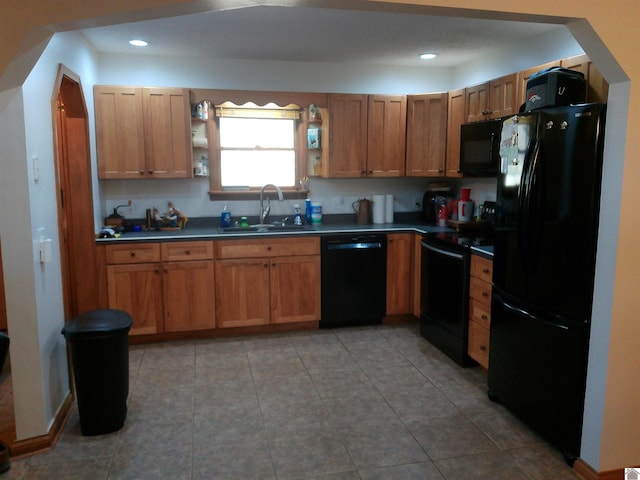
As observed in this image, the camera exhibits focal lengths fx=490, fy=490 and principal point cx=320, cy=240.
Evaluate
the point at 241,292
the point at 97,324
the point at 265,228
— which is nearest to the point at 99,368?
the point at 97,324

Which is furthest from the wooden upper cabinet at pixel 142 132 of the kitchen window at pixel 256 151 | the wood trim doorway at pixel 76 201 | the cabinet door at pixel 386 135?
the cabinet door at pixel 386 135

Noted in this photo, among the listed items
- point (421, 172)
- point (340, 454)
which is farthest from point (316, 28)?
point (340, 454)

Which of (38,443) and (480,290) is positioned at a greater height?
(480,290)

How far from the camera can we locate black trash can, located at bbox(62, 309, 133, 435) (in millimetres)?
2635

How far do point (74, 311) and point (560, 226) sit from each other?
3.49 meters

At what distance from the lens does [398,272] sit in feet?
15.0

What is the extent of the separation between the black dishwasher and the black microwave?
0.99 meters

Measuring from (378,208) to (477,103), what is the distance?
1.39 m

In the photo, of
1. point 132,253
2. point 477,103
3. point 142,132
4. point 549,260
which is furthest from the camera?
point 142,132

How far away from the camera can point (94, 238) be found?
12.7 ft

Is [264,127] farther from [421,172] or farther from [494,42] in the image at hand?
[494,42]

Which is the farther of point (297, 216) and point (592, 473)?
point (297, 216)

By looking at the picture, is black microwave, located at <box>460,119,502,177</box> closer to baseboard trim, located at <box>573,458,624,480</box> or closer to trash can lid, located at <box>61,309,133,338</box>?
baseboard trim, located at <box>573,458,624,480</box>

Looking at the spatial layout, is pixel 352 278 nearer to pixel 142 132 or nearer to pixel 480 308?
pixel 480 308
